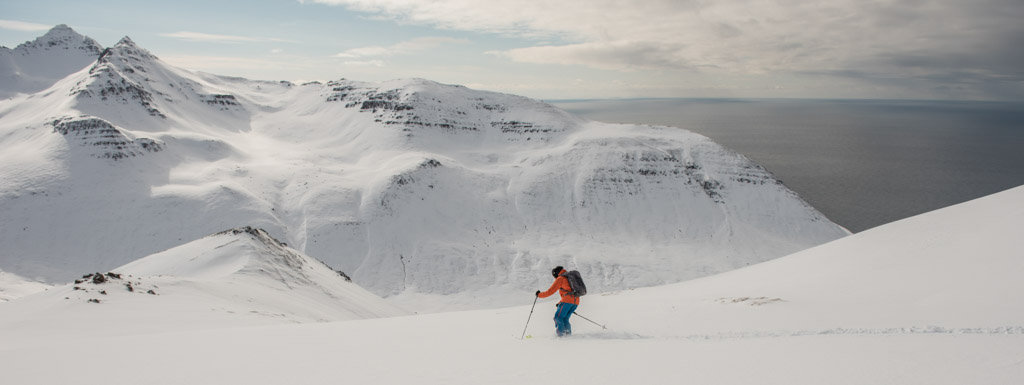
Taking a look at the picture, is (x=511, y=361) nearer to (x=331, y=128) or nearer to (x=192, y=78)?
(x=331, y=128)

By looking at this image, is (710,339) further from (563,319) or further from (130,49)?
(130,49)

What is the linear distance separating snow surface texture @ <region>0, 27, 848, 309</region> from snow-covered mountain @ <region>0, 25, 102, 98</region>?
85.6 feet

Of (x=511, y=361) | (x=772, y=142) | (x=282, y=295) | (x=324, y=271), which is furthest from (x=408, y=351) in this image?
(x=772, y=142)

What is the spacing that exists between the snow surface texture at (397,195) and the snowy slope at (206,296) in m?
23.4

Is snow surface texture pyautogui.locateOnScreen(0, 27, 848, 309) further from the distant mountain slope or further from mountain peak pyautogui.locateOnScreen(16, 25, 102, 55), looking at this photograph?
mountain peak pyautogui.locateOnScreen(16, 25, 102, 55)

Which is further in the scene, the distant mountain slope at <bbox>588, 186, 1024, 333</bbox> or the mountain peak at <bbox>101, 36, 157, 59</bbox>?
the mountain peak at <bbox>101, 36, 157, 59</bbox>

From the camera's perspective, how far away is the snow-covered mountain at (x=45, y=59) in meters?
116

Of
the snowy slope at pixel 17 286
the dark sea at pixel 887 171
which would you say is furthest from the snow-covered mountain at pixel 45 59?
the dark sea at pixel 887 171

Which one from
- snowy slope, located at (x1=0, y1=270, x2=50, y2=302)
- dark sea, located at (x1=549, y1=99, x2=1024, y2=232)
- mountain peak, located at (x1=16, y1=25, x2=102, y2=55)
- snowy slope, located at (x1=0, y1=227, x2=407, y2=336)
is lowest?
snowy slope, located at (x1=0, y1=270, x2=50, y2=302)

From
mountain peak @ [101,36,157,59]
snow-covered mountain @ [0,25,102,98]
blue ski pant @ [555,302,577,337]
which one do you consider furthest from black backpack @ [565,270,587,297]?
snow-covered mountain @ [0,25,102,98]

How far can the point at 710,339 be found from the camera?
739cm

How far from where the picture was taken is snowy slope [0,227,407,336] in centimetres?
1327

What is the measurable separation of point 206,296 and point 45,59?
171742mm

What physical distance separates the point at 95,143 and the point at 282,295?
67426mm
